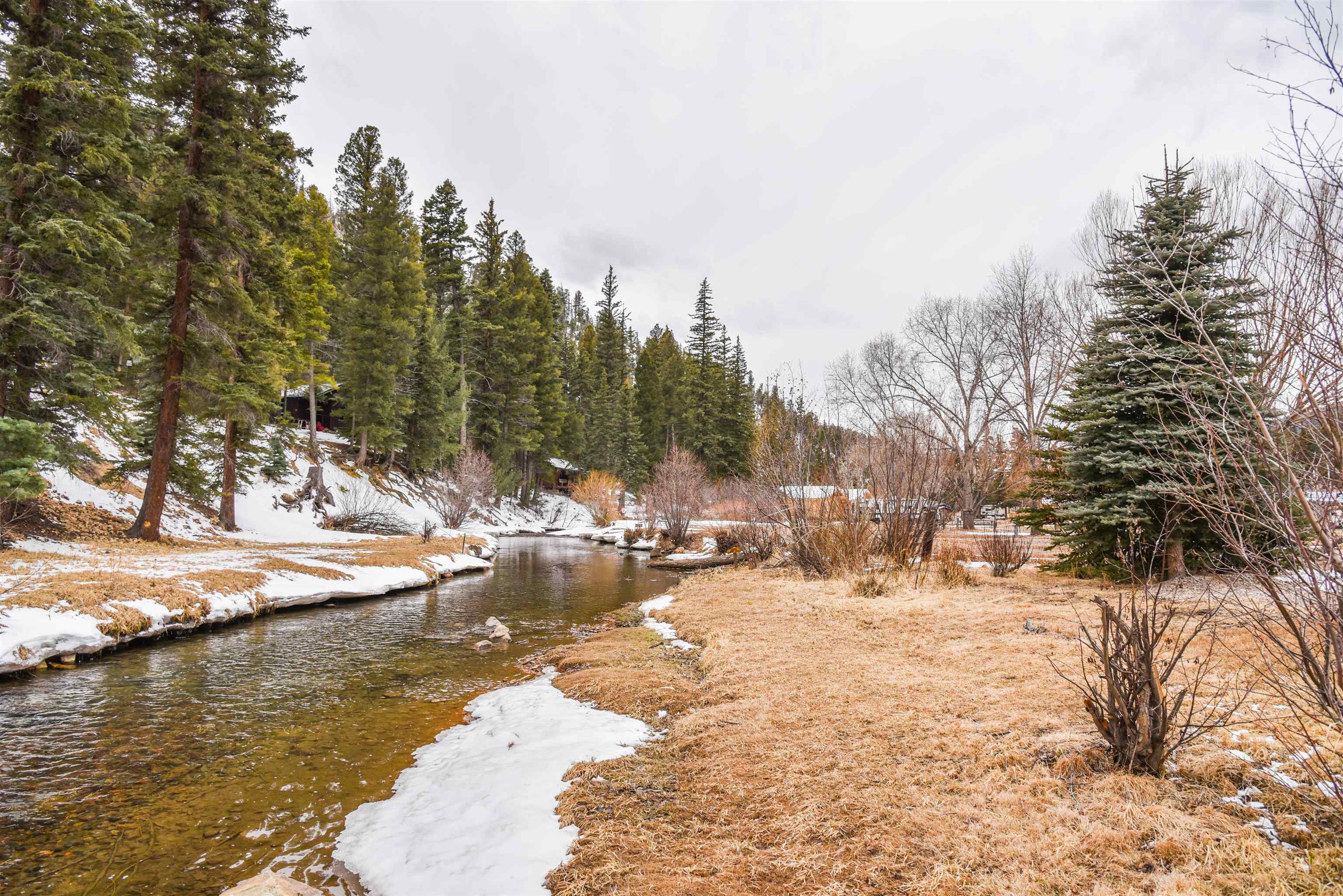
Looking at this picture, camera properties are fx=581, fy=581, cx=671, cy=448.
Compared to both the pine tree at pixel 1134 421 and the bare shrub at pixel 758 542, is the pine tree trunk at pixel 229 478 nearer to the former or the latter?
the bare shrub at pixel 758 542

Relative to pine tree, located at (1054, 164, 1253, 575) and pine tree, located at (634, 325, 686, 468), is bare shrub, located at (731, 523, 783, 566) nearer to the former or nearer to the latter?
pine tree, located at (1054, 164, 1253, 575)

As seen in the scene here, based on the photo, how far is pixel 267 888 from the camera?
270 cm

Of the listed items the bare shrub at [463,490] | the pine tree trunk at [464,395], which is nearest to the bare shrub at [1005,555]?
the bare shrub at [463,490]

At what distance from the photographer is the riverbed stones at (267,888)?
2650 millimetres

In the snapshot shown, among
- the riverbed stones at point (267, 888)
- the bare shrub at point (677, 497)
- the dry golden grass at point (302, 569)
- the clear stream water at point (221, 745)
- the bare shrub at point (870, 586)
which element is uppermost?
the bare shrub at point (677, 497)

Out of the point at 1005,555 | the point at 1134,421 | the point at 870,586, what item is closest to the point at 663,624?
the point at 870,586

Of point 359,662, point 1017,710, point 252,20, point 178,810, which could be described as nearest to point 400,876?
point 178,810

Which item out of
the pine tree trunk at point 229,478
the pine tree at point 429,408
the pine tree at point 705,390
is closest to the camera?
the pine tree trunk at point 229,478

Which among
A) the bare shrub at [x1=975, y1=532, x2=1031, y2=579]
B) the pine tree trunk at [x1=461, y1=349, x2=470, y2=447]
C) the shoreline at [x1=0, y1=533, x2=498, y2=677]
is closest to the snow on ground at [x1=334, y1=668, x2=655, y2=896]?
the shoreline at [x1=0, y1=533, x2=498, y2=677]

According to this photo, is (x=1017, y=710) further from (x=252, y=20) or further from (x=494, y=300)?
(x=494, y=300)

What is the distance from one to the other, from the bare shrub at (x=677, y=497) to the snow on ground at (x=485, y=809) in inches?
699

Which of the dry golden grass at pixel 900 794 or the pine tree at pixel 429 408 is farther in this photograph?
the pine tree at pixel 429 408

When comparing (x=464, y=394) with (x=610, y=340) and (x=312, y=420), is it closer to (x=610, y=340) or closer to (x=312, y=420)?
(x=312, y=420)

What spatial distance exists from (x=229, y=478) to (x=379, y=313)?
12392 mm
